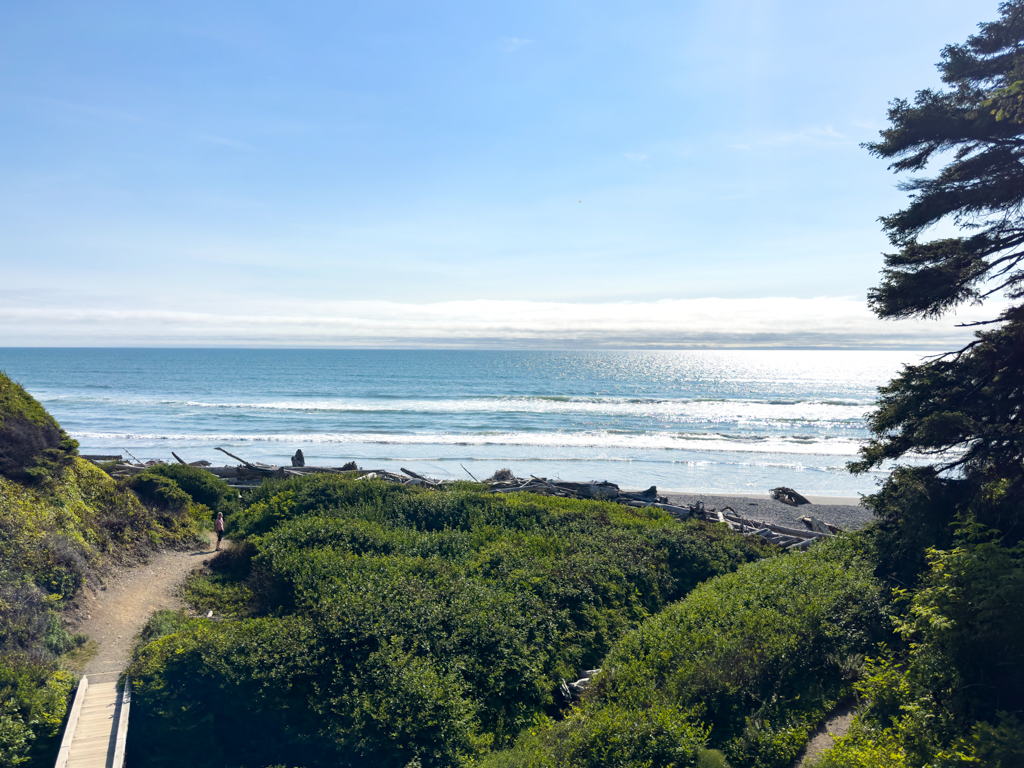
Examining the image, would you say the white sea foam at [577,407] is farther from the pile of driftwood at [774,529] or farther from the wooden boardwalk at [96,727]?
the wooden boardwalk at [96,727]

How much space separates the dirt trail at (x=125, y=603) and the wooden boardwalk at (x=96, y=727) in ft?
2.91

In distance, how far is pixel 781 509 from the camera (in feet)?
87.4

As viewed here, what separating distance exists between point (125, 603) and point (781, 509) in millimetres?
25827

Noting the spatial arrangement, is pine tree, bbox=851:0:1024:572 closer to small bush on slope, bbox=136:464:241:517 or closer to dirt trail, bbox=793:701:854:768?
dirt trail, bbox=793:701:854:768

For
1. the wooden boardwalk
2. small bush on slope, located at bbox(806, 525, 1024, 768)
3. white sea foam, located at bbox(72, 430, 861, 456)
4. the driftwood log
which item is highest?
small bush on slope, located at bbox(806, 525, 1024, 768)

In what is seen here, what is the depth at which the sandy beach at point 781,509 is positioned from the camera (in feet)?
82.2

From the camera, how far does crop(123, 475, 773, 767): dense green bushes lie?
30.6 feet

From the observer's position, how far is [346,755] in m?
8.94

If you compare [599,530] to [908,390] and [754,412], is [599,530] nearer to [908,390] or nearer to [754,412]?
[908,390]

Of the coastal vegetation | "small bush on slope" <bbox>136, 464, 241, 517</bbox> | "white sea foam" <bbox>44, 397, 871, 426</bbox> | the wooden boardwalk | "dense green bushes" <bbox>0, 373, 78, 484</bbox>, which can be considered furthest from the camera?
"white sea foam" <bbox>44, 397, 871, 426</bbox>

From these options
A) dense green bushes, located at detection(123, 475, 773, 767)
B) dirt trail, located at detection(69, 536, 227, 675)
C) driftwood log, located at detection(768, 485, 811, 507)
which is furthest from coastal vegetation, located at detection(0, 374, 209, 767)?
driftwood log, located at detection(768, 485, 811, 507)

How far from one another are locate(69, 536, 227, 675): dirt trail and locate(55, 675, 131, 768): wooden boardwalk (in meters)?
0.89

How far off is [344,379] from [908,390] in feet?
334

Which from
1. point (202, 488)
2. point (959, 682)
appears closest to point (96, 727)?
point (202, 488)
